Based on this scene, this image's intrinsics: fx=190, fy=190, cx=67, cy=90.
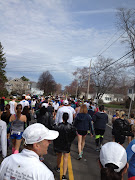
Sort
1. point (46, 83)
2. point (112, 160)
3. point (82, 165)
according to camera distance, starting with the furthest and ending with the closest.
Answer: point (46, 83) < point (82, 165) < point (112, 160)

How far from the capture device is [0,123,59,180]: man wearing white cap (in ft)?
5.68

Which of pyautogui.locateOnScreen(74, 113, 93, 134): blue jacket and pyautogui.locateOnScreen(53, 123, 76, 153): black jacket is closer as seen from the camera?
pyautogui.locateOnScreen(53, 123, 76, 153): black jacket

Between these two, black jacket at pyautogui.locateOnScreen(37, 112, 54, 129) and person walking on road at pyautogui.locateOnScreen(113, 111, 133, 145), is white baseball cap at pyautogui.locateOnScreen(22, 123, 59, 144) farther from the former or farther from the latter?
person walking on road at pyautogui.locateOnScreen(113, 111, 133, 145)

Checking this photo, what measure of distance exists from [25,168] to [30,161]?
0.24 ft

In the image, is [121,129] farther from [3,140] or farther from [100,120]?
[3,140]

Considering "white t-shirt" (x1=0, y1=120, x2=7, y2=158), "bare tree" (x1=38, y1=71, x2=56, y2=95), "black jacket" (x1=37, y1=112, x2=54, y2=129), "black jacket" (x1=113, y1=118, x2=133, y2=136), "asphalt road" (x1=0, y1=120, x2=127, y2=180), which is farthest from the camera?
"bare tree" (x1=38, y1=71, x2=56, y2=95)

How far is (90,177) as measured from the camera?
4973 mm

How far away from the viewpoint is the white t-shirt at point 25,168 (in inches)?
67.9

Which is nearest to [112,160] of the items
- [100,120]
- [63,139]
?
[63,139]

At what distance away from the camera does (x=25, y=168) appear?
1.76 metres

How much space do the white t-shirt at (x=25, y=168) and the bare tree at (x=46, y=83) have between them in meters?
101

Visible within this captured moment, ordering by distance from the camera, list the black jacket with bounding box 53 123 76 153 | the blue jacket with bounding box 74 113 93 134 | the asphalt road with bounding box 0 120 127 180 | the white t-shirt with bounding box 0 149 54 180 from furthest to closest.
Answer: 1. the blue jacket with bounding box 74 113 93 134
2. the asphalt road with bounding box 0 120 127 180
3. the black jacket with bounding box 53 123 76 153
4. the white t-shirt with bounding box 0 149 54 180

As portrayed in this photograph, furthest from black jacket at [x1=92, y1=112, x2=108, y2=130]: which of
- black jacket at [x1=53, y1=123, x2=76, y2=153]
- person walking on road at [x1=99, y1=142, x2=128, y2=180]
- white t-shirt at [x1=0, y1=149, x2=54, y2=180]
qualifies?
white t-shirt at [x1=0, y1=149, x2=54, y2=180]

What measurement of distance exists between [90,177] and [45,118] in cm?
262
